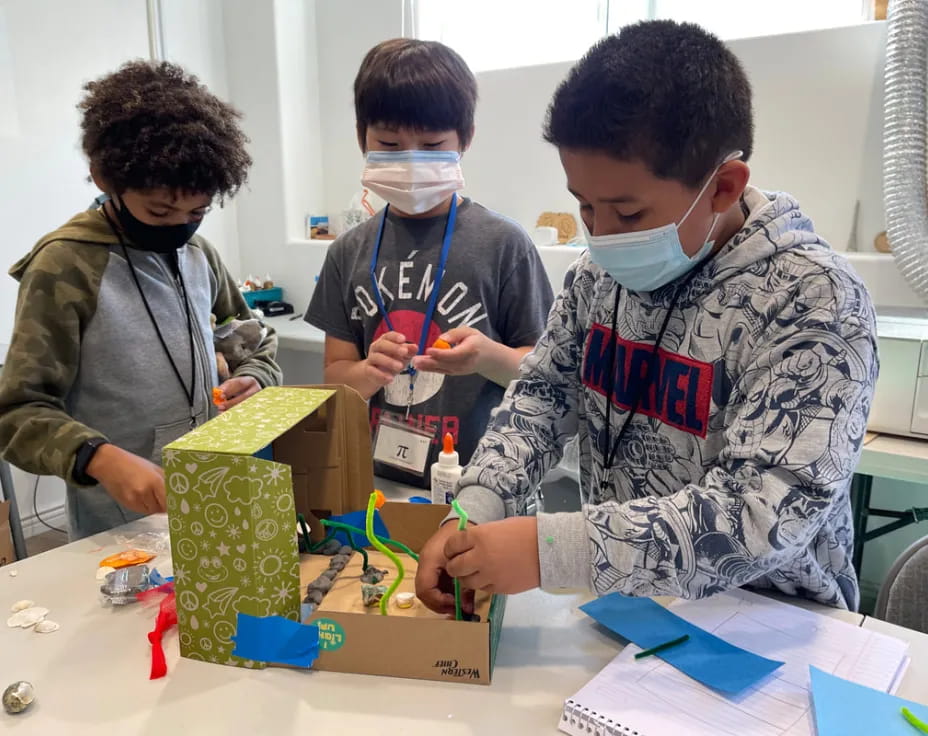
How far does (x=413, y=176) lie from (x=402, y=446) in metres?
0.50

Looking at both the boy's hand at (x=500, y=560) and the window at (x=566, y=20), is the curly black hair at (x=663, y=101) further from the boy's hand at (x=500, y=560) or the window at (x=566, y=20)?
the window at (x=566, y=20)

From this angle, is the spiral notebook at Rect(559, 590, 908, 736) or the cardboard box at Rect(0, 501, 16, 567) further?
the cardboard box at Rect(0, 501, 16, 567)

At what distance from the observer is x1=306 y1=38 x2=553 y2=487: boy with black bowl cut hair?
1303mm

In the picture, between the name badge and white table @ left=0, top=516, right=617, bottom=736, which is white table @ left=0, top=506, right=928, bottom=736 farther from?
the name badge

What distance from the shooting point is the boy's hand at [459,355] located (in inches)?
46.6

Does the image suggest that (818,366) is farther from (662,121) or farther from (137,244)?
(137,244)

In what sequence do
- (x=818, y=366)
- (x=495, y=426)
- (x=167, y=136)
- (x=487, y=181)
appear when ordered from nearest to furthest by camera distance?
(x=818, y=366) < (x=495, y=426) < (x=167, y=136) < (x=487, y=181)

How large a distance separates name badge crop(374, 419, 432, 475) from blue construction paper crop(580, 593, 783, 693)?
0.51 meters

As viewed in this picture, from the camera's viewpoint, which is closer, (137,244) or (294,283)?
(137,244)

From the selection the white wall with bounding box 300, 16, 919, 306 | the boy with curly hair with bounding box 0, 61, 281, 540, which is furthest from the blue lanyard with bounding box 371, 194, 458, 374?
the white wall with bounding box 300, 16, 919, 306

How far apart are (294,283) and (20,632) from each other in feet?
8.59

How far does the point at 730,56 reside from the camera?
800mm

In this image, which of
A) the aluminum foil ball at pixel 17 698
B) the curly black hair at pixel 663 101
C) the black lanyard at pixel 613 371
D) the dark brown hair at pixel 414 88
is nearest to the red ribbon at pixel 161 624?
the aluminum foil ball at pixel 17 698

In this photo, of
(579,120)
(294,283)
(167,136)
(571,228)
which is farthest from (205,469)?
(294,283)
